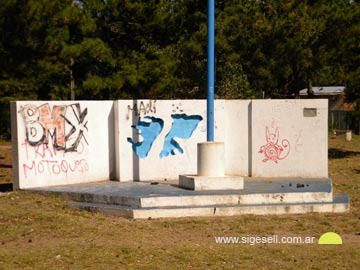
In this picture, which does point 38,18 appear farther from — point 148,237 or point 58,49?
point 148,237

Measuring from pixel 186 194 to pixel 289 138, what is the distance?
3957 millimetres

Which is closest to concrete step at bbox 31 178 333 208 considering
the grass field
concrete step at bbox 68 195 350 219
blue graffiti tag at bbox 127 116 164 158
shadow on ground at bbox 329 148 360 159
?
concrete step at bbox 68 195 350 219

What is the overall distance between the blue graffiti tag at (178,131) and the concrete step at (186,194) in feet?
4.55

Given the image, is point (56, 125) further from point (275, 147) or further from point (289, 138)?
point (289, 138)

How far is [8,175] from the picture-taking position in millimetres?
19734

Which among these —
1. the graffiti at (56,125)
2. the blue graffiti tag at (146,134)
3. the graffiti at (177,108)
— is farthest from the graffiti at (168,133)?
the graffiti at (56,125)

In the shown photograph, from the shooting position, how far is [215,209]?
1171 centimetres

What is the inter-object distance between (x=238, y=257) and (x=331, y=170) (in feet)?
39.6

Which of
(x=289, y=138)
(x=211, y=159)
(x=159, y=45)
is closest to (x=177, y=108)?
(x=211, y=159)

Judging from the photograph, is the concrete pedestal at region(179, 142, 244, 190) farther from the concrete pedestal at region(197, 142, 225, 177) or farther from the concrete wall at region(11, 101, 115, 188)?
the concrete wall at region(11, 101, 115, 188)

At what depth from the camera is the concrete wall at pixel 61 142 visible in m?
13.6

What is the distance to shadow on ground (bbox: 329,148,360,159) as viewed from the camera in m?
25.3

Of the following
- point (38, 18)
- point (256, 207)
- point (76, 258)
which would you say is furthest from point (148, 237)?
point (38, 18)

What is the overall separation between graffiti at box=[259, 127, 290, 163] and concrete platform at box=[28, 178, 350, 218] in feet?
6.51
